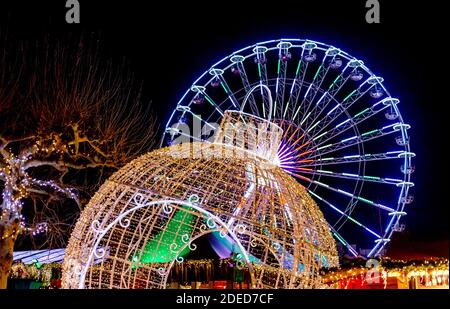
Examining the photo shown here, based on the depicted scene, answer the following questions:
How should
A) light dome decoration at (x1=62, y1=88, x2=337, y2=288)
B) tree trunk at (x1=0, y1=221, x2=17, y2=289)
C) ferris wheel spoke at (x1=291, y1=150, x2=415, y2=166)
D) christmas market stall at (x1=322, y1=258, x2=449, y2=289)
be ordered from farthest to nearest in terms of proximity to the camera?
ferris wheel spoke at (x1=291, y1=150, x2=415, y2=166)
tree trunk at (x1=0, y1=221, x2=17, y2=289)
light dome decoration at (x1=62, y1=88, x2=337, y2=288)
christmas market stall at (x1=322, y1=258, x2=449, y2=289)

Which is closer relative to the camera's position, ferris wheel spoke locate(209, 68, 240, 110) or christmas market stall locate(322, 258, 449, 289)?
christmas market stall locate(322, 258, 449, 289)

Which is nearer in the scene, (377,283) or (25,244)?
(377,283)

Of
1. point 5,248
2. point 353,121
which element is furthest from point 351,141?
point 5,248

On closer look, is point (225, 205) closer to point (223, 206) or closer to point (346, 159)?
point (223, 206)

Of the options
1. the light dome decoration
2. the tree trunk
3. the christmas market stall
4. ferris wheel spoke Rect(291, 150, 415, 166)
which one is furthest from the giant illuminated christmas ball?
ferris wheel spoke Rect(291, 150, 415, 166)

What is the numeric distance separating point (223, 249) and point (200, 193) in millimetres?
10460

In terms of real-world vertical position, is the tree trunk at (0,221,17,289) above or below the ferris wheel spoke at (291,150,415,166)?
below

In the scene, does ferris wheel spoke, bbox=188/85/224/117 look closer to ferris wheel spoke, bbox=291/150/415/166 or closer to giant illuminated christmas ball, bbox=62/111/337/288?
ferris wheel spoke, bbox=291/150/415/166

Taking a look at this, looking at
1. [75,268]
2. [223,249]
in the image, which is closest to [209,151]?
[75,268]

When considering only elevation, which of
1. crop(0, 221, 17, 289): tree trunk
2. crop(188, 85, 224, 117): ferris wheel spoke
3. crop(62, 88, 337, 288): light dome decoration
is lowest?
crop(0, 221, 17, 289): tree trunk

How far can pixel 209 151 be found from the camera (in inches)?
438

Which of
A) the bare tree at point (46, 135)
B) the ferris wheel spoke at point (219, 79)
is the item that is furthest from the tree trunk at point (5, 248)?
the ferris wheel spoke at point (219, 79)
